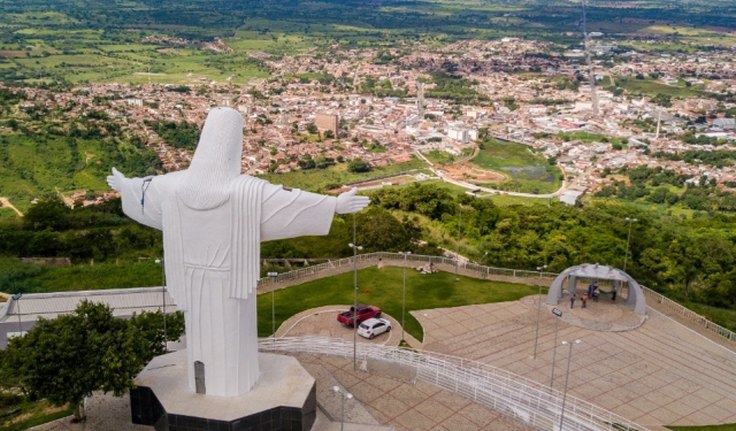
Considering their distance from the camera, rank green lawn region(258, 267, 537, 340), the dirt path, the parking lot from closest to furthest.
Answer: the parking lot, green lawn region(258, 267, 537, 340), the dirt path

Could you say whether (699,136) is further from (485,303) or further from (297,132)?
(485,303)

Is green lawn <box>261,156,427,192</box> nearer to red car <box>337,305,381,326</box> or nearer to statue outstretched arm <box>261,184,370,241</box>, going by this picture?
red car <box>337,305,381,326</box>

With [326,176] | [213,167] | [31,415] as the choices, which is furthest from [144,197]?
[326,176]

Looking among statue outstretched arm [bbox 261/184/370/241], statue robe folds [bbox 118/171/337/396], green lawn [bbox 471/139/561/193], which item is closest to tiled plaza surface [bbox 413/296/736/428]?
statue robe folds [bbox 118/171/337/396]

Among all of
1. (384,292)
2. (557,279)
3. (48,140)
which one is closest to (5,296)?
(384,292)

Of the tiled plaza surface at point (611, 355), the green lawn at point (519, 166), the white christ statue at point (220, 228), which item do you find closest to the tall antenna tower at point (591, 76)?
the green lawn at point (519, 166)
